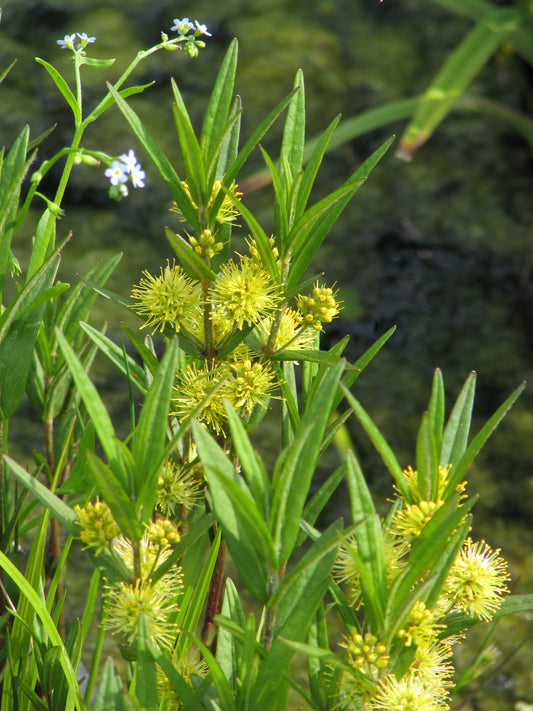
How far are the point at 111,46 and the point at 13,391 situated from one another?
1929 mm

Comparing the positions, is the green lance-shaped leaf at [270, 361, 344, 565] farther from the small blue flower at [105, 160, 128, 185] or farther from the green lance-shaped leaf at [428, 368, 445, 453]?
the small blue flower at [105, 160, 128, 185]

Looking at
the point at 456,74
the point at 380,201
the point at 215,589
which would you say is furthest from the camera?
the point at 380,201

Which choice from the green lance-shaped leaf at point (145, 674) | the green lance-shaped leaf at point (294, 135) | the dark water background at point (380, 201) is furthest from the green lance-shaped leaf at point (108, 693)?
the dark water background at point (380, 201)

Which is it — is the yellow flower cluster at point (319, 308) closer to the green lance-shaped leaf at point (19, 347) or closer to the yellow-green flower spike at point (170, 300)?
the yellow-green flower spike at point (170, 300)

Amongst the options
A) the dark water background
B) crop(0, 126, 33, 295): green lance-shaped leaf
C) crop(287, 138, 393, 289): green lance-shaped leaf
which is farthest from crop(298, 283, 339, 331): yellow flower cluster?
the dark water background

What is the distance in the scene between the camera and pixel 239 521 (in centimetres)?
42

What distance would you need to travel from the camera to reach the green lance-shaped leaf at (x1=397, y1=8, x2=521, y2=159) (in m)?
1.59

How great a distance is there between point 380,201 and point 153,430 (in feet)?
5.51

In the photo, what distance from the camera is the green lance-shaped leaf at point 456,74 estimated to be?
1586 millimetres

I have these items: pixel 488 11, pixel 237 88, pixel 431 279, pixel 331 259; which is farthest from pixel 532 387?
pixel 237 88

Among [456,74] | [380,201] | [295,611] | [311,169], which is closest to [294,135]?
[311,169]

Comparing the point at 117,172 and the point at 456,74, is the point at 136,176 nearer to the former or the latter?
the point at 117,172

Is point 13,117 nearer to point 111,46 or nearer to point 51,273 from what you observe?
point 111,46

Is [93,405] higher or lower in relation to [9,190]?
lower
